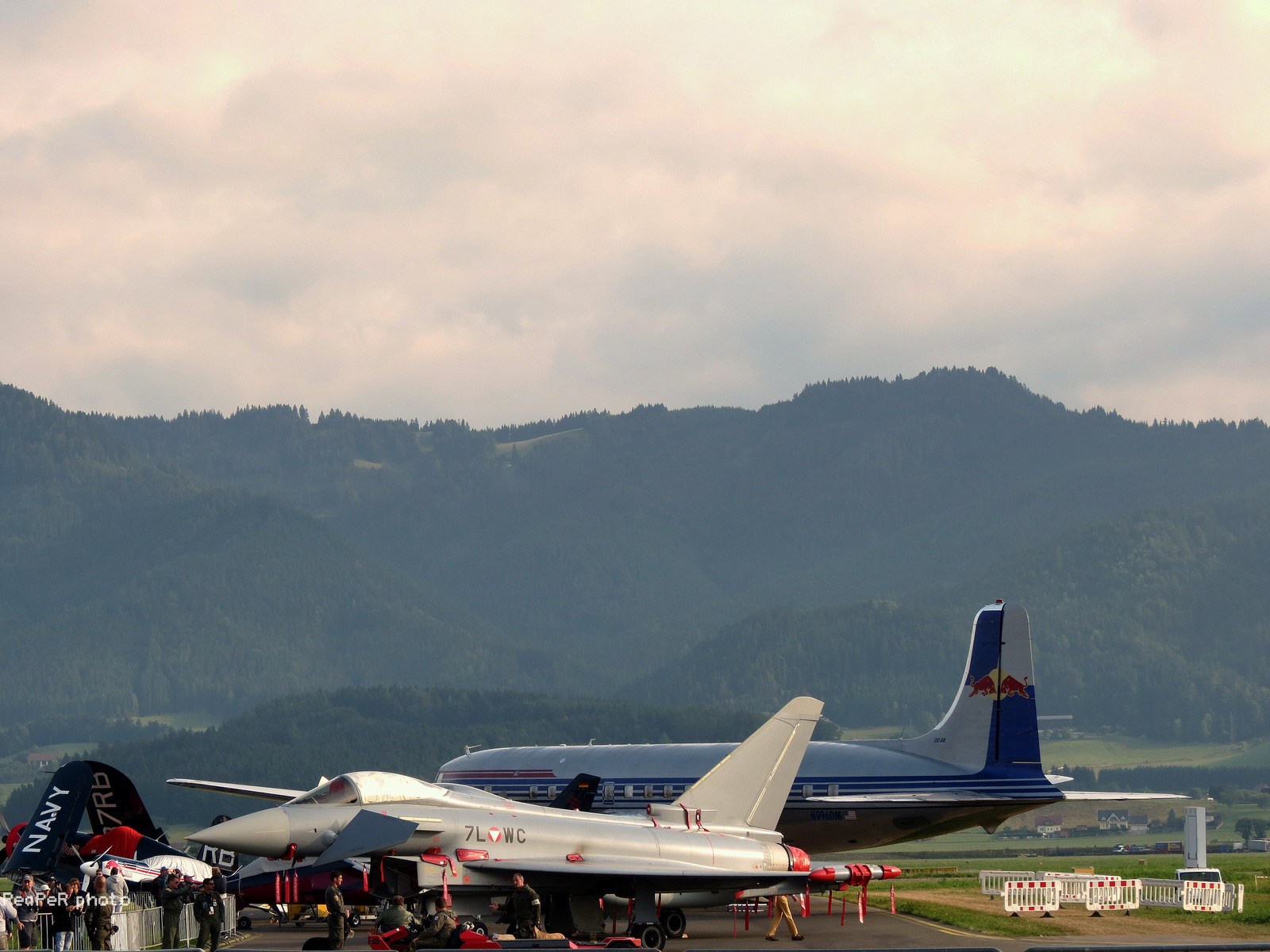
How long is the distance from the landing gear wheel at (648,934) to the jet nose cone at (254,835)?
755 centimetres

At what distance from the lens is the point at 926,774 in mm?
48844

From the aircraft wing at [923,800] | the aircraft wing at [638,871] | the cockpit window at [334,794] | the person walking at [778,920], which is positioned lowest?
the person walking at [778,920]

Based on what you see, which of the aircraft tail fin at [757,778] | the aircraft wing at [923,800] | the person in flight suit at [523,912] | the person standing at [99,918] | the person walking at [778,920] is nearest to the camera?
the person in flight suit at [523,912]

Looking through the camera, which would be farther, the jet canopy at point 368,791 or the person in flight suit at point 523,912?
the jet canopy at point 368,791

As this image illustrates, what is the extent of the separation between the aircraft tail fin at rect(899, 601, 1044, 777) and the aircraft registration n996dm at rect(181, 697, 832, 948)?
1590cm

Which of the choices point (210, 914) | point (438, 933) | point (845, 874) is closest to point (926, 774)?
point (845, 874)

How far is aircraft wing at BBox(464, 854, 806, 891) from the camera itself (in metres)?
31.0

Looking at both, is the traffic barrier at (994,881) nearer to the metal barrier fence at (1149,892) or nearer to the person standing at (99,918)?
the metal barrier fence at (1149,892)

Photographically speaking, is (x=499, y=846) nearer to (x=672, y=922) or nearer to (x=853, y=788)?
(x=672, y=922)

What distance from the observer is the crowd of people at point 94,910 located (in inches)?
1204

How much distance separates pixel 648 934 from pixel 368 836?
20.9 feet

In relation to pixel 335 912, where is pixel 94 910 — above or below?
above

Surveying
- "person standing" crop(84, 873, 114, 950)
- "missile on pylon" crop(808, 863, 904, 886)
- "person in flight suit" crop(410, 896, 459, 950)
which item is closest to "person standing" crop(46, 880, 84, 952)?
"person standing" crop(84, 873, 114, 950)

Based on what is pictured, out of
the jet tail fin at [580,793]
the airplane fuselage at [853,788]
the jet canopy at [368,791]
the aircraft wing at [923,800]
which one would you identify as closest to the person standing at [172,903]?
the jet canopy at [368,791]
